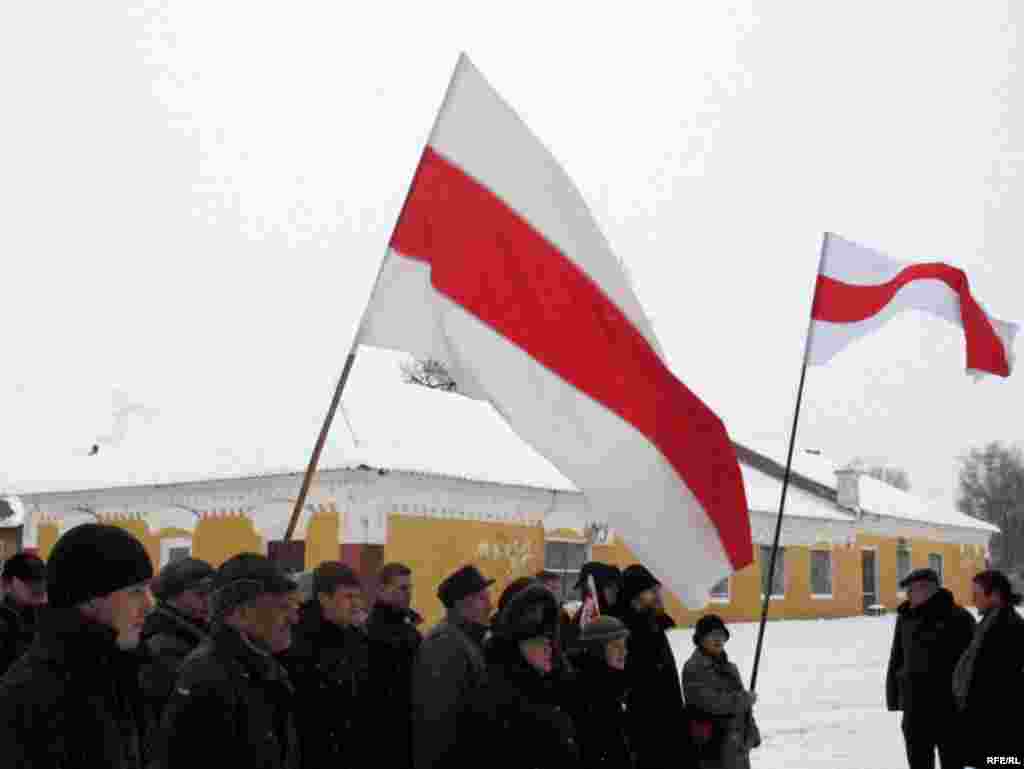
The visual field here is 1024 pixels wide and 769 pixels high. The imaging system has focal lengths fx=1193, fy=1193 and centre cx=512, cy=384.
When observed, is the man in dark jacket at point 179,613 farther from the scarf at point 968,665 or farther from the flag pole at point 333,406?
the scarf at point 968,665

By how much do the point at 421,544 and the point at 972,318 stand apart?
14.0 metres

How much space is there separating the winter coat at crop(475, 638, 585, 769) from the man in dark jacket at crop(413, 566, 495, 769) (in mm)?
105

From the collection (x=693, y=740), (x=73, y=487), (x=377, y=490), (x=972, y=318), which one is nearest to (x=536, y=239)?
(x=693, y=740)

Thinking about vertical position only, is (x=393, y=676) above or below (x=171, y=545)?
below

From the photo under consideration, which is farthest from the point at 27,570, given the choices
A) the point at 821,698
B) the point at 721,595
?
the point at 721,595

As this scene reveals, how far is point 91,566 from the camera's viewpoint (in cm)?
290

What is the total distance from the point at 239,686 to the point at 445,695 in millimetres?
1789

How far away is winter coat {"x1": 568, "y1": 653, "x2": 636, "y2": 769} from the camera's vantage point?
5.25 m

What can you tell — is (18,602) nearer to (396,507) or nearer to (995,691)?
(995,691)

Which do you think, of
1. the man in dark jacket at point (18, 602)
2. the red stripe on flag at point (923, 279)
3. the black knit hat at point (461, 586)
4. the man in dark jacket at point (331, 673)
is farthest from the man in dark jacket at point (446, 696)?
the red stripe on flag at point (923, 279)

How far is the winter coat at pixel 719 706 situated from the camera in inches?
282

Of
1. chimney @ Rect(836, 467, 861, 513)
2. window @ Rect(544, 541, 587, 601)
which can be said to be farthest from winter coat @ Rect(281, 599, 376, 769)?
chimney @ Rect(836, 467, 861, 513)

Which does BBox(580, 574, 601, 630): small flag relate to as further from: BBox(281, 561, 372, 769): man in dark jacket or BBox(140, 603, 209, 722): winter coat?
BBox(140, 603, 209, 722): winter coat

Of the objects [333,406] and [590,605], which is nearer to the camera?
[333,406]
